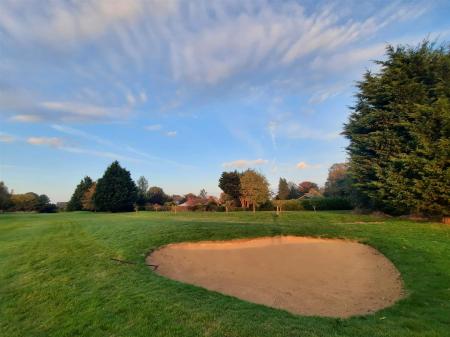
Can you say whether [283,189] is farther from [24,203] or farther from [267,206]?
[24,203]

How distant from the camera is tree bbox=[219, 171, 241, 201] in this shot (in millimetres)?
54750

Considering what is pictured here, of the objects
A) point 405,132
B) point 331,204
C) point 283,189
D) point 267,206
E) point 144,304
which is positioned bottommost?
point 144,304

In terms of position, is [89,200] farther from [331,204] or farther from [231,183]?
[331,204]

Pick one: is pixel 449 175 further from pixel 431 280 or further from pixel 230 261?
pixel 230 261

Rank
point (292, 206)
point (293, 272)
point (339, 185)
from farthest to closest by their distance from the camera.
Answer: point (339, 185), point (292, 206), point (293, 272)

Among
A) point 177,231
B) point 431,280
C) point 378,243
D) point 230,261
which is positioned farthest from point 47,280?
point 378,243

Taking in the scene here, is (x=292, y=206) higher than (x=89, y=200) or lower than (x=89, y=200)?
lower

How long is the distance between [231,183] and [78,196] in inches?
1354

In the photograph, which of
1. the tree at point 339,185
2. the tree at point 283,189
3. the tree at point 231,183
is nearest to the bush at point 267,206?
the tree at point 231,183

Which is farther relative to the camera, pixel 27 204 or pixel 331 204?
pixel 27 204

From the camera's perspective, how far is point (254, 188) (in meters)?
48.0

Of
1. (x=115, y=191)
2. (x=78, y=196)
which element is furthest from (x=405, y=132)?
(x=78, y=196)

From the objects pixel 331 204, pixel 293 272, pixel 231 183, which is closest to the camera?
pixel 293 272

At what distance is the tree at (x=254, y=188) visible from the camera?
158ft
